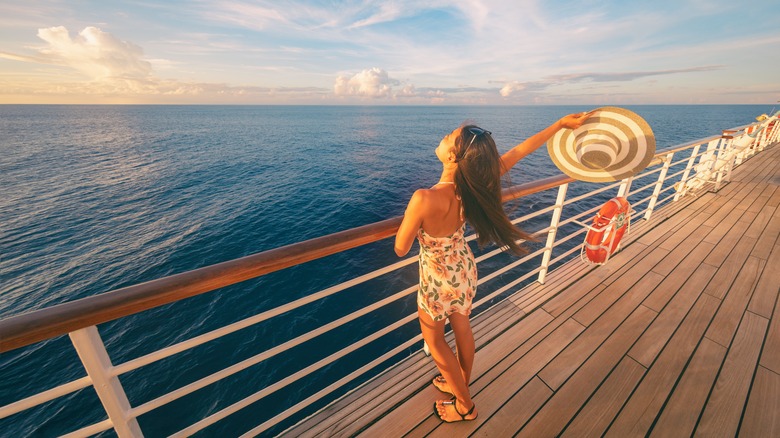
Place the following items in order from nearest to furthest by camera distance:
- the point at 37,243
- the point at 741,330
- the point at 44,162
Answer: the point at 741,330, the point at 37,243, the point at 44,162

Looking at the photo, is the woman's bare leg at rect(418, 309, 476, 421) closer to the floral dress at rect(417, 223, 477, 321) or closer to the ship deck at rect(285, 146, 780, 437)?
the floral dress at rect(417, 223, 477, 321)

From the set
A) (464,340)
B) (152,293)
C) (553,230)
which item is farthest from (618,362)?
(152,293)

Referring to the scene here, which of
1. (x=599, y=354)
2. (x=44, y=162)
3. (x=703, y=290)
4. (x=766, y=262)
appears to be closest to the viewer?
(x=599, y=354)

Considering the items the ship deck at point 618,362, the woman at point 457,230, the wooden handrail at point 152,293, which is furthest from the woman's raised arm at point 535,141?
the ship deck at point 618,362

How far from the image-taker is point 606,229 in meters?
3.41

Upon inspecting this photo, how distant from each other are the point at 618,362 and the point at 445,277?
184 cm

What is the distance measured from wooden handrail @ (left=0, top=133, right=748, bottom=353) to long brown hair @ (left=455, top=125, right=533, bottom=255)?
1.59 ft

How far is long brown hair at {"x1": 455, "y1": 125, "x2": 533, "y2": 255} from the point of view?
1.54 meters

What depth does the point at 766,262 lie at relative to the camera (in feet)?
12.1

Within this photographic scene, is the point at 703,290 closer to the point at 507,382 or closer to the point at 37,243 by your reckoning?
the point at 507,382

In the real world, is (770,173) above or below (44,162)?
above

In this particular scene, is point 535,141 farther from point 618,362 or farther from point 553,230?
point 618,362

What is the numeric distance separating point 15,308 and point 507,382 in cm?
1475

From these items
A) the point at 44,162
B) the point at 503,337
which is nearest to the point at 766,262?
the point at 503,337
